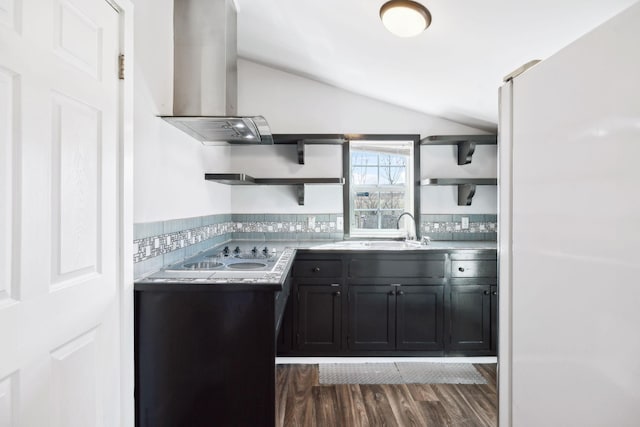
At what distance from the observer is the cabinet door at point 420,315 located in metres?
2.79

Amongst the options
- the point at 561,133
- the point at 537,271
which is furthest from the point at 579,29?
the point at 537,271

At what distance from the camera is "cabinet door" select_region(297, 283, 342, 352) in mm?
2791

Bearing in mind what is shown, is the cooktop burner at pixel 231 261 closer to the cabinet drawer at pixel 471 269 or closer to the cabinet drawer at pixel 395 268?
the cabinet drawer at pixel 395 268

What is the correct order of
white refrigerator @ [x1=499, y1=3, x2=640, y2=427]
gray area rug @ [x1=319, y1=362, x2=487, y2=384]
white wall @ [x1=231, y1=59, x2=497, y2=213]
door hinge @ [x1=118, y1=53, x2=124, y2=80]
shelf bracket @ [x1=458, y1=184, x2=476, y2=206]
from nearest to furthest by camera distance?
white refrigerator @ [x1=499, y1=3, x2=640, y2=427]
door hinge @ [x1=118, y1=53, x2=124, y2=80]
gray area rug @ [x1=319, y1=362, x2=487, y2=384]
shelf bracket @ [x1=458, y1=184, x2=476, y2=206]
white wall @ [x1=231, y1=59, x2=497, y2=213]

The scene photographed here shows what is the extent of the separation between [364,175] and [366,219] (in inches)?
18.0

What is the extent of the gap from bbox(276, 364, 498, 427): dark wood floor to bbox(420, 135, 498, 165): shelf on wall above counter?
1.92 metres

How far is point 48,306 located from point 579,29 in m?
2.31

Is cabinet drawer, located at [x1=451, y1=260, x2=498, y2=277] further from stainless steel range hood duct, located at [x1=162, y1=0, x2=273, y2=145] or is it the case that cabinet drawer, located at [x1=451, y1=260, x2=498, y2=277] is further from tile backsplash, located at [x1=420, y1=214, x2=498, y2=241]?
stainless steel range hood duct, located at [x1=162, y1=0, x2=273, y2=145]

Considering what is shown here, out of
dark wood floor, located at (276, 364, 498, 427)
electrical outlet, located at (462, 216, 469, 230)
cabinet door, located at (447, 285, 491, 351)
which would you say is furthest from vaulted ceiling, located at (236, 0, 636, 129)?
dark wood floor, located at (276, 364, 498, 427)

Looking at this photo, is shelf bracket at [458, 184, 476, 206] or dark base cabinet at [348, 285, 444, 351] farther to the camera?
shelf bracket at [458, 184, 476, 206]

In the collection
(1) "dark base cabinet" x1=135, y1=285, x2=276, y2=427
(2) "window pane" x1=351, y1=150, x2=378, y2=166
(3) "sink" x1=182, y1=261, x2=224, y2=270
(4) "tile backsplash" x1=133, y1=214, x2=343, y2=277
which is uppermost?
(2) "window pane" x1=351, y1=150, x2=378, y2=166

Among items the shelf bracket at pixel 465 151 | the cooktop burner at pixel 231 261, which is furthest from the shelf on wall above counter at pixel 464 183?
the cooktop burner at pixel 231 261

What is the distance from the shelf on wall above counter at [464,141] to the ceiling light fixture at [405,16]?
1432 mm

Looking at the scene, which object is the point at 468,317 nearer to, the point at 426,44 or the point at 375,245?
the point at 375,245
